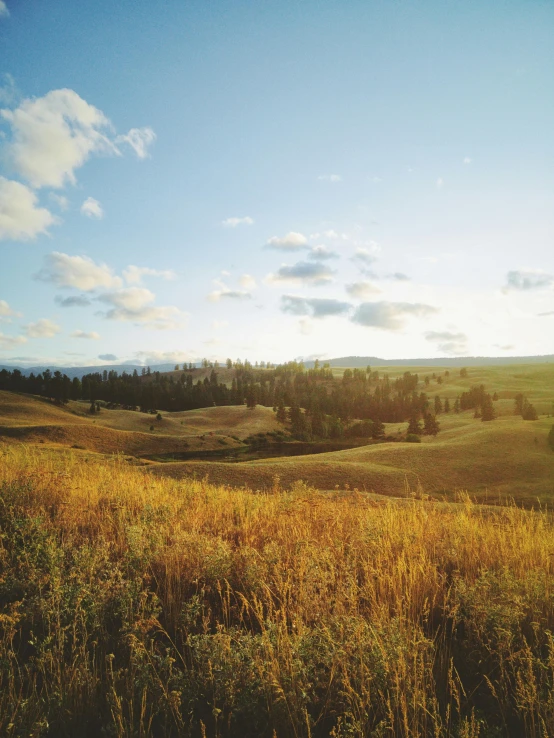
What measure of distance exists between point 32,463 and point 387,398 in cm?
10510

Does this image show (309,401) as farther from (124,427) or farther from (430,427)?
(124,427)

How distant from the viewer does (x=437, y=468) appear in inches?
1214

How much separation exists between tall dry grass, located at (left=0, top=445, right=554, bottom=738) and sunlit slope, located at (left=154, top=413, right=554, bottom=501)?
17.9m

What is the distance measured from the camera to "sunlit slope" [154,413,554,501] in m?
25.5

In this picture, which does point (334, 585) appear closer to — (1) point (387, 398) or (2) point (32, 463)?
(2) point (32, 463)

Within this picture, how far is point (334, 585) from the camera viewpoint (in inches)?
198

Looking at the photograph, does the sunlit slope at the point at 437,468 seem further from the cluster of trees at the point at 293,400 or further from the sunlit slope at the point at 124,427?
the cluster of trees at the point at 293,400

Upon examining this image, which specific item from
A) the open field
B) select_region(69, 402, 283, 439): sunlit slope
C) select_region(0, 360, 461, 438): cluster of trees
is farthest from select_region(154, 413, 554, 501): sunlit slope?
select_region(69, 402, 283, 439): sunlit slope

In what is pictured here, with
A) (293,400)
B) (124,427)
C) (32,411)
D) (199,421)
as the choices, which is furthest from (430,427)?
(32,411)

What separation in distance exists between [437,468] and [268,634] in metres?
30.3

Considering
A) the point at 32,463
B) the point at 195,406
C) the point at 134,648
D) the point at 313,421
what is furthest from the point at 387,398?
the point at 134,648

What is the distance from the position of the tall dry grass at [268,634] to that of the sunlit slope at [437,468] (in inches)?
705

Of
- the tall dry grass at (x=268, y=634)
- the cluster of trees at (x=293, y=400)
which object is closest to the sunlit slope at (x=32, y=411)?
the cluster of trees at (x=293, y=400)

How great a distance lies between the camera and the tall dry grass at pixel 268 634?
313 centimetres
